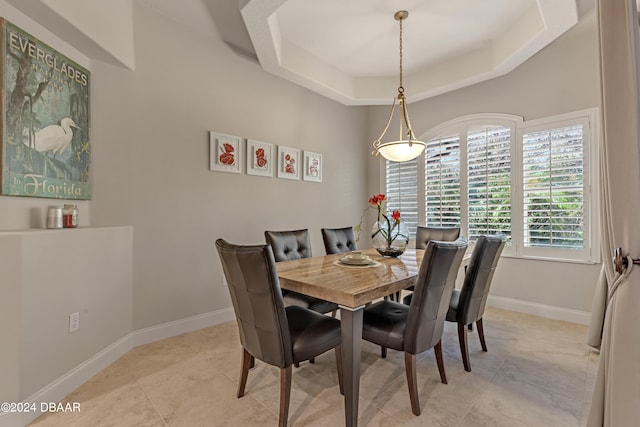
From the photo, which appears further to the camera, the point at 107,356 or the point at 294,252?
the point at 294,252

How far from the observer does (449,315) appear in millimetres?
2150

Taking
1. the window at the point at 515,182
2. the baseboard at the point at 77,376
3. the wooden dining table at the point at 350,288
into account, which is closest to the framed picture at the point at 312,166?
the window at the point at 515,182

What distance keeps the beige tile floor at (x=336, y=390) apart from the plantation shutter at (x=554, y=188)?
1113mm

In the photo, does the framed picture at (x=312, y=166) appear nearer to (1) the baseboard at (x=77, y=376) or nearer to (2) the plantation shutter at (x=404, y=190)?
(2) the plantation shutter at (x=404, y=190)

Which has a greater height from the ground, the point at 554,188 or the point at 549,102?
the point at 549,102

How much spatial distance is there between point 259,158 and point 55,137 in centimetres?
178

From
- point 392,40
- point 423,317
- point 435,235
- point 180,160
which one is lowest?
point 423,317

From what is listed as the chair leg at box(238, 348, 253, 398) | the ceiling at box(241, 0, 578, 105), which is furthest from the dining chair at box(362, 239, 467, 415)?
the ceiling at box(241, 0, 578, 105)

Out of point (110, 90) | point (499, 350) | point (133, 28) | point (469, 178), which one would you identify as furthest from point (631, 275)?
point (133, 28)

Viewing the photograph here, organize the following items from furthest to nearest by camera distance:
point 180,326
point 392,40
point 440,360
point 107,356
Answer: point 392,40, point 180,326, point 107,356, point 440,360

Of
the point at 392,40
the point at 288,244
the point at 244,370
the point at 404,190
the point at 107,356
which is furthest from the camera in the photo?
the point at 404,190

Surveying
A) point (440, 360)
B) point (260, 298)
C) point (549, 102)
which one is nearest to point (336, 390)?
point (440, 360)

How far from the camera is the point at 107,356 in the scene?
220cm

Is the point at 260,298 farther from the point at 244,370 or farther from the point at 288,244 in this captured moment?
the point at 288,244
